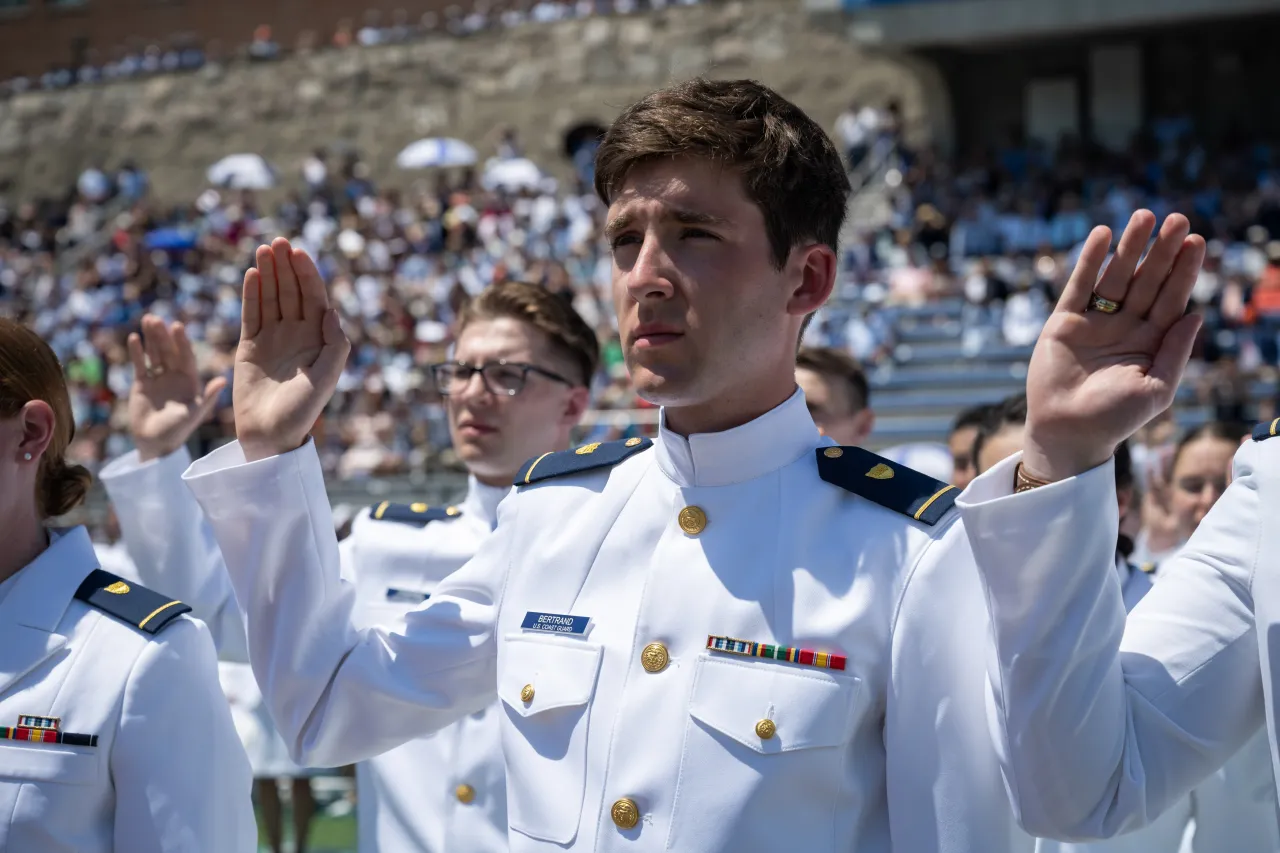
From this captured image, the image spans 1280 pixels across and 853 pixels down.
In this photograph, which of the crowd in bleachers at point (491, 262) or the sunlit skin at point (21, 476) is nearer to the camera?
the sunlit skin at point (21, 476)

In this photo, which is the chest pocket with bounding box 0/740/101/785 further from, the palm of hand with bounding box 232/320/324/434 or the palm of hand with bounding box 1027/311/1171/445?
the palm of hand with bounding box 1027/311/1171/445

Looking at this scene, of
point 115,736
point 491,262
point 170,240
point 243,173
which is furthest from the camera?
point 243,173

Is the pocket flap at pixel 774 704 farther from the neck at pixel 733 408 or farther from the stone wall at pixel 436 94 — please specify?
the stone wall at pixel 436 94

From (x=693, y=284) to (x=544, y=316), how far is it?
201cm

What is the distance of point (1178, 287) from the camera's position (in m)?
1.87

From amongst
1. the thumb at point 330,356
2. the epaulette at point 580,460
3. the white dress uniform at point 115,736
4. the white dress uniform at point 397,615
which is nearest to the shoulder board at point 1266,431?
the epaulette at point 580,460

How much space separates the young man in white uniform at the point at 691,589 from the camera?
6.90 ft

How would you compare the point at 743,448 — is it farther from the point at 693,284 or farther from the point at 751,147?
the point at 751,147

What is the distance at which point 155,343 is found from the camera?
11.3 ft

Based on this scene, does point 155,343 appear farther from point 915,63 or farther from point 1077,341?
point 915,63

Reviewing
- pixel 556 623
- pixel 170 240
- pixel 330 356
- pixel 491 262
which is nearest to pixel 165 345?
pixel 330 356

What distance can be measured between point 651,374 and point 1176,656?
2.55 ft

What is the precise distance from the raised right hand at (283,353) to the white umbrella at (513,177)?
23261 mm

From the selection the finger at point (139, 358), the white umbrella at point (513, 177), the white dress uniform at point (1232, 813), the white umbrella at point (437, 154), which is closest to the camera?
the white dress uniform at point (1232, 813)
